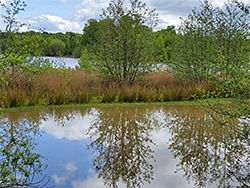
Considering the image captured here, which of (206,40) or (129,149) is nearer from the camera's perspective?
(129,149)

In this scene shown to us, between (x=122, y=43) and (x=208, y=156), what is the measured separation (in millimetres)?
8417

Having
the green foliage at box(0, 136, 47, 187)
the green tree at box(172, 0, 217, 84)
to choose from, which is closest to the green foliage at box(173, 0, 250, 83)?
the green tree at box(172, 0, 217, 84)

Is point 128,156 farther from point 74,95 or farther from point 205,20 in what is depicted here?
point 205,20

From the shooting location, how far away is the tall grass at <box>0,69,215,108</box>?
31.7 ft

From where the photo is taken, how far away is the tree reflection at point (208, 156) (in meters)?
4.46

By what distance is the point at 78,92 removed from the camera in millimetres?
10766

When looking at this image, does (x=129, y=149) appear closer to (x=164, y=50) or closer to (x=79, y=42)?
(x=164, y=50)

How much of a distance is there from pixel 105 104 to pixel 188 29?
21.5 feet

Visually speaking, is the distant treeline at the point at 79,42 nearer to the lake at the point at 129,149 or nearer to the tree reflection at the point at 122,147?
the lake at the point at 129,149

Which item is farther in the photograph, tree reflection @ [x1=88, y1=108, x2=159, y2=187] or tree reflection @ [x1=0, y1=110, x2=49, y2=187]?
tree reflection @ [x1=88, y1=108, x2=159, y2=187]

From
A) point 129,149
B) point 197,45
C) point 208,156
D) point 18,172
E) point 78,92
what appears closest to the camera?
point 18,172

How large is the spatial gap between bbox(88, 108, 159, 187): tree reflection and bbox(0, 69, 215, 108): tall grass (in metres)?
2.07

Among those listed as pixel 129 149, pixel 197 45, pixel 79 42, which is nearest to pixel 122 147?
pixel 129 149

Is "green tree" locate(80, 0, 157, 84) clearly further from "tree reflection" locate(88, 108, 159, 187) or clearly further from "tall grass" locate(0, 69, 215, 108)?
"tree reflection" locate(88, 108, 159, 187)
